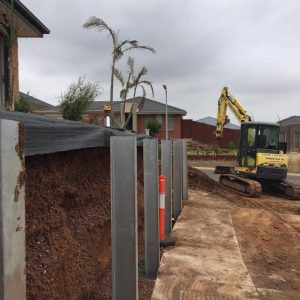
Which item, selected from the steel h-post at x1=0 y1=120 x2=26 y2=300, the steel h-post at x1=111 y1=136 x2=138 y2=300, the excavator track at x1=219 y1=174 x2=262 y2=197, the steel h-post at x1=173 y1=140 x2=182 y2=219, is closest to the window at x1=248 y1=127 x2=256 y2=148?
the excavator track at x1=219 y1=174 x2=262 y2=197

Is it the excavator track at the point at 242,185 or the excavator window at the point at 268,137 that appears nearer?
the excavator track at the point at 242,185

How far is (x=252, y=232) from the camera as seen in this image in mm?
9414

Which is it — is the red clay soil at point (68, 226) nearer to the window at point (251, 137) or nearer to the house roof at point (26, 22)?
the house roof at point (26, 22)

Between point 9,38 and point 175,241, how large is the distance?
6.29 meters

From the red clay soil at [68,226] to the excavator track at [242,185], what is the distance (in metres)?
11.5

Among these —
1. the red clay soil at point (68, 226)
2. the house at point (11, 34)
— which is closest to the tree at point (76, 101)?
the house at point (11, 34)

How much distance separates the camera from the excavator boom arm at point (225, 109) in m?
20.5

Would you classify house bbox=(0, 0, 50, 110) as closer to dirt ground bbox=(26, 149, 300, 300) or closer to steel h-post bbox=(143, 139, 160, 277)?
dirt ground bbox=(26, 149, 300, 300)

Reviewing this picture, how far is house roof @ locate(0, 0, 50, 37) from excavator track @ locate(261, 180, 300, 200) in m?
10.5

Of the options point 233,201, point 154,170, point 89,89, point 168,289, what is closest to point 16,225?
point 168,289

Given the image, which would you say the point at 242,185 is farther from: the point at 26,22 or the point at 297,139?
the point at 297,139

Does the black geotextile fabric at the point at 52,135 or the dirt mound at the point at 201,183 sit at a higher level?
the black geotextile fabric at the point at 52,135

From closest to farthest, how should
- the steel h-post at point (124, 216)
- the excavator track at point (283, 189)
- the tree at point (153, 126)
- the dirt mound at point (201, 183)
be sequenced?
the steel h-post at point (124, 216) < the dirt mound at point (201, 183) < the excavator track at point (283, 189) < the tree at point (153, 126)

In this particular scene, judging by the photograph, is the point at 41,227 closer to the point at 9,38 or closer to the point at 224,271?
the point at 224,271
